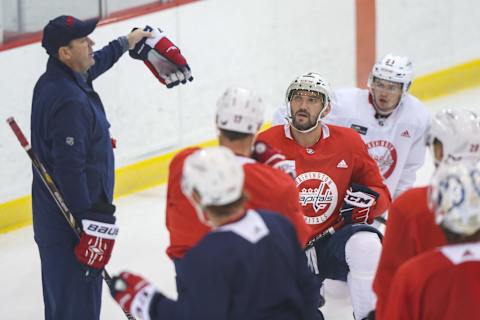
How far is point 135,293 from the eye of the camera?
108 inches

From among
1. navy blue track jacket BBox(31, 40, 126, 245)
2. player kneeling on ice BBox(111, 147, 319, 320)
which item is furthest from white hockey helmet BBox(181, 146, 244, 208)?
navy blue track jacket BBox(31, 40, 126, 245)

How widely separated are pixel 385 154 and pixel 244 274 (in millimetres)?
2158

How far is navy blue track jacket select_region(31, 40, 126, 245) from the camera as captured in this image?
3.54 meters

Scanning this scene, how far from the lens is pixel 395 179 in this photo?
15.3 feet

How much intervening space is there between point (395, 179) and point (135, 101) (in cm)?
172

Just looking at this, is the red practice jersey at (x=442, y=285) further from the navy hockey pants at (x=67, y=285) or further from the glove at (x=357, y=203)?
the navy hockey pants at (x=67, y=285)

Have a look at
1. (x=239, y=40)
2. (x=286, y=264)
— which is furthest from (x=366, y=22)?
(x=286, y=264)

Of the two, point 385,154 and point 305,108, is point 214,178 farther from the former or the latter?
point 385,154

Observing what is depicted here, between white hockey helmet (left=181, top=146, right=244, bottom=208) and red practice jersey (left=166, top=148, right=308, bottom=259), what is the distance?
1.25 ft

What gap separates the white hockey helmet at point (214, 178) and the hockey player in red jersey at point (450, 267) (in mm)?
428

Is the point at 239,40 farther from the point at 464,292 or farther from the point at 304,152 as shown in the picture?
the point at 464,292

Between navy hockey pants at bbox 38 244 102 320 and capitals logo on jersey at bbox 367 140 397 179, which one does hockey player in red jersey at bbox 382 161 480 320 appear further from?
capitals logo on jersey at bbox 367 140 397 179

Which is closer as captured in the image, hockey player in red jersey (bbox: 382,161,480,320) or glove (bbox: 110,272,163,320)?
hockey player in red jersey (bbox: 382,161,480,320)

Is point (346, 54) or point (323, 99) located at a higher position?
point (323, 99)
